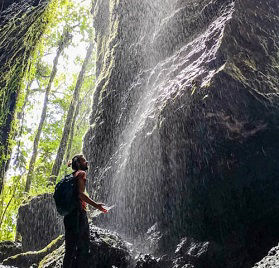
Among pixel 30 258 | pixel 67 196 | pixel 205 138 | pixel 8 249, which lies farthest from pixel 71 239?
pixel 8 249

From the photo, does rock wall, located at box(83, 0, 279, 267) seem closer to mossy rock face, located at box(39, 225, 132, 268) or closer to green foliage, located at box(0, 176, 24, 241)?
mossy rock face, located at box(39, 225, 132, 268)

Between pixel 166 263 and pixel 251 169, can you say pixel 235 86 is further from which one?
pixel 166 263

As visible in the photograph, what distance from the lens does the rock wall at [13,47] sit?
5.00 m

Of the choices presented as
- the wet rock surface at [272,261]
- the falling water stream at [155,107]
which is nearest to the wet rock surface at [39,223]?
the falling water stream at [155,107]

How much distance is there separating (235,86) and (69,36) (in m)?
17.4

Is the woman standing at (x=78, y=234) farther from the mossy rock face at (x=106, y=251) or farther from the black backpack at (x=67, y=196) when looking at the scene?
the mossy rock face at (x=106, y=251)

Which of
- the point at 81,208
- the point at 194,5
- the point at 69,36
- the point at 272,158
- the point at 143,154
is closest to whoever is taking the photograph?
the point at 81,208

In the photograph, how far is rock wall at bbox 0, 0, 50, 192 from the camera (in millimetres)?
5004

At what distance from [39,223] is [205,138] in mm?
9751

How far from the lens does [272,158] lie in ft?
18.2

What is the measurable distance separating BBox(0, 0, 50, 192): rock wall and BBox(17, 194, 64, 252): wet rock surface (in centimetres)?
786

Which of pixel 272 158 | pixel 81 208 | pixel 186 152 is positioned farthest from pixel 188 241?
pixel 81 208

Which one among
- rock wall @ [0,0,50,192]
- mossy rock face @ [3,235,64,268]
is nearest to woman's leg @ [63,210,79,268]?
rock wall @ [0,0,50,192]

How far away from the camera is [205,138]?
5.88m
